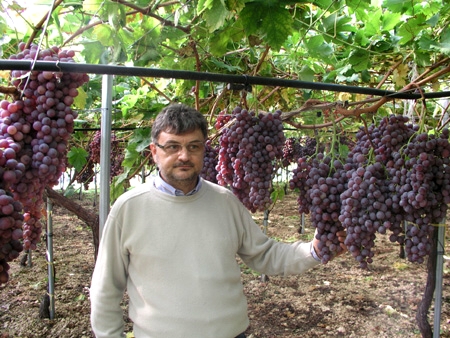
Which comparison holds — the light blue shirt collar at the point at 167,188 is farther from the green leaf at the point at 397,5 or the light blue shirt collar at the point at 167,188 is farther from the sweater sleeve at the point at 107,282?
the green leaf at the point at 397,5

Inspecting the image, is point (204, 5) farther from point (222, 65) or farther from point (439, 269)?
point (439, 269)

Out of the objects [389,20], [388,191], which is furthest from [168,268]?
[389,20]

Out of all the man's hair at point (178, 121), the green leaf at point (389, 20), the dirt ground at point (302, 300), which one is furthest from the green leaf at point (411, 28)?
the dirt ground at point (302, 300)

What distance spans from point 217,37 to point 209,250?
1.14m

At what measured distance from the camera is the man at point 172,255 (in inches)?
64.2

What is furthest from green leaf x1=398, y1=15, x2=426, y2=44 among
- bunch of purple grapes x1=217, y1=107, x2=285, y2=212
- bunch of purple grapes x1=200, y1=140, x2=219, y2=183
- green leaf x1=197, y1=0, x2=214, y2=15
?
bunch of purple grapes x1=200, y1=140, x2=219, y2=183

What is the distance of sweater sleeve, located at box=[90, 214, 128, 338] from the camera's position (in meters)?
1.66

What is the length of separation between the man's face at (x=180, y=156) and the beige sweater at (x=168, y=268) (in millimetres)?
111

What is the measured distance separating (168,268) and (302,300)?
3125mm

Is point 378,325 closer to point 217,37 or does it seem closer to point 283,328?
point 283,328

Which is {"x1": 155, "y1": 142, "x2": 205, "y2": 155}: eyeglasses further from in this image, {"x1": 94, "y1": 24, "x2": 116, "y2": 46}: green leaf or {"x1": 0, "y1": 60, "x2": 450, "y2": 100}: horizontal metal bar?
{"x1": 94, "y1": 24, "x2": 116, "y2": 46}: green leaf

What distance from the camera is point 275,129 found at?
72.4 inches

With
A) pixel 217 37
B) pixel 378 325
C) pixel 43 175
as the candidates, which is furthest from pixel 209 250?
pixel 378 325

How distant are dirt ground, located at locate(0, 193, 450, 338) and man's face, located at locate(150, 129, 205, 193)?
2324mm
